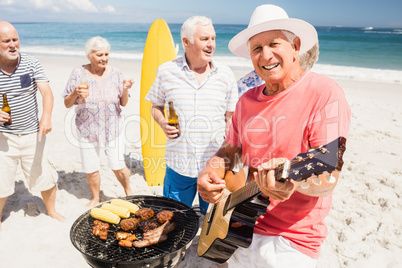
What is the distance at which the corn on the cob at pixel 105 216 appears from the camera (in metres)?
2.57

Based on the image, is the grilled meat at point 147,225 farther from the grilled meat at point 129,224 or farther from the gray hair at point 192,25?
the gray hair at point 192,25

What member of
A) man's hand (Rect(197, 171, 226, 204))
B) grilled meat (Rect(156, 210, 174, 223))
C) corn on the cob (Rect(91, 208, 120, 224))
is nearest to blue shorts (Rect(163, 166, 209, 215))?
grilled meat (Rect(156, 210, 174, 223))

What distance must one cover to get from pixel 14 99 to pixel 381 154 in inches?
256

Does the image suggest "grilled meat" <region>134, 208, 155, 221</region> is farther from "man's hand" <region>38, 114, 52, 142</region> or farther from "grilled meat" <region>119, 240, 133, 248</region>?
"man's hand" <region>38, 114, 52, 142</region>

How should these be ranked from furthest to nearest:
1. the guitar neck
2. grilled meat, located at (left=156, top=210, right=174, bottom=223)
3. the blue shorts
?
the blue shorts, grilled meat, located at (left=156, top=210, right=174, bottom=223), the guitar neck

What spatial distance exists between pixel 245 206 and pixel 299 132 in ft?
2.03

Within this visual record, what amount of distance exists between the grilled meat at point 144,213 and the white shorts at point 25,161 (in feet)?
6.03

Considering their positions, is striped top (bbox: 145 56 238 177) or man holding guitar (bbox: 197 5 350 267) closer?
man holding guitar (bbox: 197 5 350 267)

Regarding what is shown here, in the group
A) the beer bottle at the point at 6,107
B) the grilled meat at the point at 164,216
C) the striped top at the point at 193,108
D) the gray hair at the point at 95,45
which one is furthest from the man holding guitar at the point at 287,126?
the beer bottle at the point at 6,107

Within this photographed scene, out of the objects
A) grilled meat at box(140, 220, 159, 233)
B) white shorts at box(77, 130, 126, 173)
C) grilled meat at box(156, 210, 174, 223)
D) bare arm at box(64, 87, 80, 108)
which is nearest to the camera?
grilled meat at box(140, 220, 159, 233)

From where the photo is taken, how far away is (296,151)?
5.78 feet

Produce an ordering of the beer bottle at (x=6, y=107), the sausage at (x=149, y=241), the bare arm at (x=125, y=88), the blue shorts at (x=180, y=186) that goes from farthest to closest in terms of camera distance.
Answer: the bare arm at (x=125, y=88) → the beer bottle at (x=6, y=107) → the blue shorts at (x=180, y=186) → the sausage at (x=149, y=241)

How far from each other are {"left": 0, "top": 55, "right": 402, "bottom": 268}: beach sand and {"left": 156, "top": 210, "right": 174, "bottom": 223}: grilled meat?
37.2 inches

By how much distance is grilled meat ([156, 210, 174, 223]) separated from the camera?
103 inches
